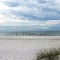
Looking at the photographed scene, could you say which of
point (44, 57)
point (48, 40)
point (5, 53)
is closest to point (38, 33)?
point (48, 40)

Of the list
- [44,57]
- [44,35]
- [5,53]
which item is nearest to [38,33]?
[44,35]

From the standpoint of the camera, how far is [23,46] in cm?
665

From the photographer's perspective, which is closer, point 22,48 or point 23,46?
point 22,48

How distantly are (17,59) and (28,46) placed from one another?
1316 millimetres

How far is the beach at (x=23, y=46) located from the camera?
5.43 metres

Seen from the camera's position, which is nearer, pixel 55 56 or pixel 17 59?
pixel 55 56

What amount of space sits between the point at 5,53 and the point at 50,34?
2.56 m

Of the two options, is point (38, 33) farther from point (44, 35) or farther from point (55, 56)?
point (55, 56)

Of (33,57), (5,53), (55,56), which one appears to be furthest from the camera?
(5,53)

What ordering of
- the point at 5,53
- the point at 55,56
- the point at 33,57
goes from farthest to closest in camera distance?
the point at 5,53 < the point at 33,57 < the point at 55,56

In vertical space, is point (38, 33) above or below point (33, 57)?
above

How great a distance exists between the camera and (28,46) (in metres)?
6.55

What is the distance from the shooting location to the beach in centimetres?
543

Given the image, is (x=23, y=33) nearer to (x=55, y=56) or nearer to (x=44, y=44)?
(x=44, y=44)
